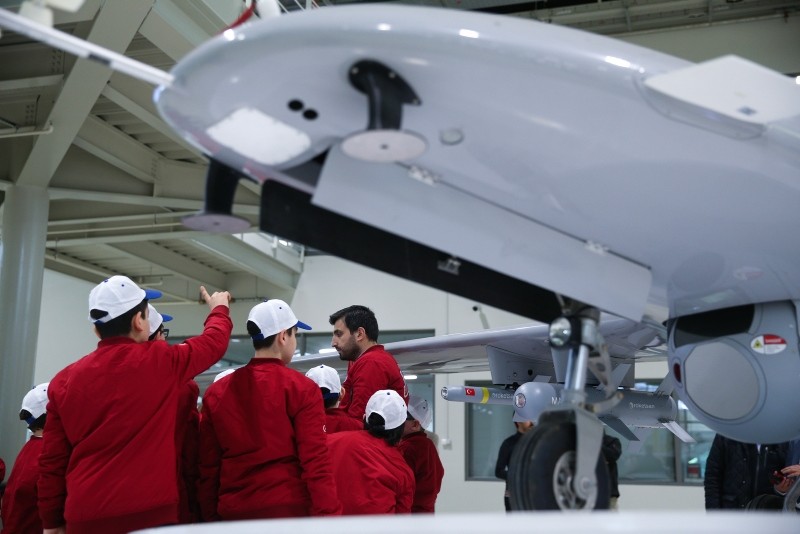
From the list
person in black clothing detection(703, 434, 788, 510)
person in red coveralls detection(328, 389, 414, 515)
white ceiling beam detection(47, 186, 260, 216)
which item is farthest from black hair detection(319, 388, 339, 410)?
white ceiling beam detection(47, 186, 260, 216)

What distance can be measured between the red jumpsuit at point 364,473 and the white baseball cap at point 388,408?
0.14 metres

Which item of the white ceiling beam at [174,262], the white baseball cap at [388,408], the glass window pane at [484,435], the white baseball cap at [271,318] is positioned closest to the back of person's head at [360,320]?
the white baseball cap at [388,408]

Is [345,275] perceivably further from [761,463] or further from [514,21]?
[514,21]

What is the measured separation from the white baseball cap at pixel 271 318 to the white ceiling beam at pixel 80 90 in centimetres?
380

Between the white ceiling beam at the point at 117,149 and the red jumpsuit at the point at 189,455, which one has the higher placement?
the white ceiling beam at the point at 117,149

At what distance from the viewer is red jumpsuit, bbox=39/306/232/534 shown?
3367mm

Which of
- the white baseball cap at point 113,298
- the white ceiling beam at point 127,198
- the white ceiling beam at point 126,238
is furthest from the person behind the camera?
the white ceiling beam at point 126,238

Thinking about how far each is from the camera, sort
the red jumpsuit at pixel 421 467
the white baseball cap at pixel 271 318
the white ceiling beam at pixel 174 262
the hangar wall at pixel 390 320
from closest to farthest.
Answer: the white baseball cap at pixel 271 318
the red jumpsuit at pixel 421 467
the hangar wall at pixel 390 320
the white ceiling beam at pixel 174 262

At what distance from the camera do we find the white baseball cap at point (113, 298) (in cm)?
362

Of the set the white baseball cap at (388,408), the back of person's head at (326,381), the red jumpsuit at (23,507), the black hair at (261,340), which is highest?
the black hair at (261,340)

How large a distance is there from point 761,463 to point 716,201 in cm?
446

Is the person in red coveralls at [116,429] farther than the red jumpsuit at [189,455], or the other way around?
the red jumpsuit at [189,455]

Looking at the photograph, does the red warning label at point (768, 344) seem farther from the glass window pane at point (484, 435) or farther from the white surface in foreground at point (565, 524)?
the glass window pane at point (484, 435)

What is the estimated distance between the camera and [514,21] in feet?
7.69
